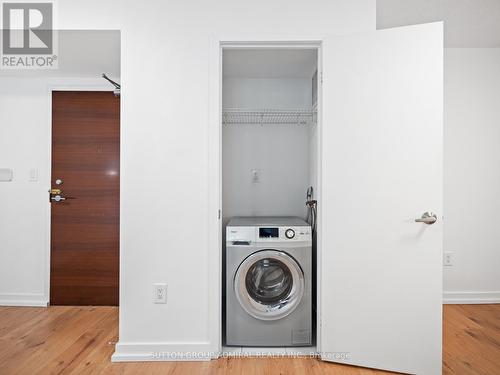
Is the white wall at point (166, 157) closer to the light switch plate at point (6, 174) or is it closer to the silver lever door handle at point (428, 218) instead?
the silver lever door handle at point (428, 218)

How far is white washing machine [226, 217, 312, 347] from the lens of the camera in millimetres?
2121

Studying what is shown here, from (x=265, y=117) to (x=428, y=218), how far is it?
1669 millimetres

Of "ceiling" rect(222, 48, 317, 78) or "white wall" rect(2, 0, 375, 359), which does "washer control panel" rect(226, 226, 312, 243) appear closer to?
"white wall" rect(2, 0, 375, 359)

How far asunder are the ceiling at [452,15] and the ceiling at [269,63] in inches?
23.7

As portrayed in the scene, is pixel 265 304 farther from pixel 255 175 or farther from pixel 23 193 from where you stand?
pixel 23 193

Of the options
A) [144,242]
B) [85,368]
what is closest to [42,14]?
[144,242]

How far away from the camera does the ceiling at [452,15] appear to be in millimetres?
2203

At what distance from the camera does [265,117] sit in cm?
293

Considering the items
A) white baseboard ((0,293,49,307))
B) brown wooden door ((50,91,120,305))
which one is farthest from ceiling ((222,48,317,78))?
white baseboard ((0,293,49,307))

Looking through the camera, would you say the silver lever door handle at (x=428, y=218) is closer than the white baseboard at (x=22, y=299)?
Yes

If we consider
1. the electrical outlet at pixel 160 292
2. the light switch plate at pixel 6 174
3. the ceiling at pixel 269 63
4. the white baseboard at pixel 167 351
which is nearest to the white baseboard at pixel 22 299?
the light switch plate at pixel 6 174

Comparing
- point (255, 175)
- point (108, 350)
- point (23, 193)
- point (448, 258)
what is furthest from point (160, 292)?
point (448, 258)

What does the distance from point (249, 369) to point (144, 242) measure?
101cm

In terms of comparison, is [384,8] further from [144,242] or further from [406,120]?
[144,242]
